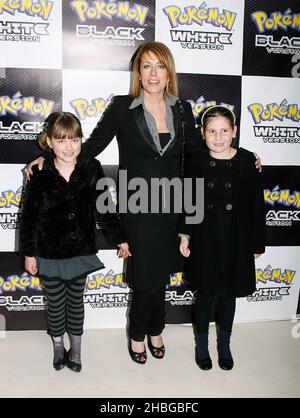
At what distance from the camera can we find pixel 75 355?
7.05 ft

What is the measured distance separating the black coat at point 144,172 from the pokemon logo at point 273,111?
2.11 ft

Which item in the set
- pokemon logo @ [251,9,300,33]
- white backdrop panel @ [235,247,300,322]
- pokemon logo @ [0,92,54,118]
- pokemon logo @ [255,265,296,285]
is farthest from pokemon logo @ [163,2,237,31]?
pokemon logo @ [255,265,296,285]

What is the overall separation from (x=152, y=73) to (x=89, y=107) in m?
0.60

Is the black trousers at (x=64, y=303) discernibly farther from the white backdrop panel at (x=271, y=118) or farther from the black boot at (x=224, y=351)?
the white backdrop panel at (x=271, y=118)

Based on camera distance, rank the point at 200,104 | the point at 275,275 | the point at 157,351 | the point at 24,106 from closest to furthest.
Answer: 1. the point at 157,351
2. the point at 24,106
3. the point at 200,104
4. the point at 275,275

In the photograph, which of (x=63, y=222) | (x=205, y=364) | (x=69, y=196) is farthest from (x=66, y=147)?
(x=205, y=364)

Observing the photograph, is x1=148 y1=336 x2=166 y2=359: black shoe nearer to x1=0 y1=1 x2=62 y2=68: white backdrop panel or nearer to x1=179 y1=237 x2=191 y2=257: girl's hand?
x1=179 y1=237 x2=191 y2=257: girl's hand

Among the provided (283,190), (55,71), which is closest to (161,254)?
(283,190)

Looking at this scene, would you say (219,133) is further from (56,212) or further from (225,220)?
(56,212)

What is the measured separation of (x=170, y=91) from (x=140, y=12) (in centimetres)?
62

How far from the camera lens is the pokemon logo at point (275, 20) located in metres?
2.46

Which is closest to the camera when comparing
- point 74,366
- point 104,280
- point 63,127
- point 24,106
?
point 63,127

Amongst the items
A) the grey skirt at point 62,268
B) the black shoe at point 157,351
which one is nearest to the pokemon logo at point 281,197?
the black shoe at point 157,351
